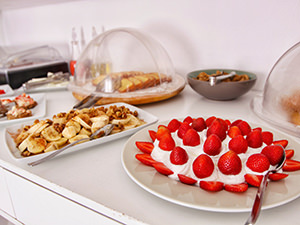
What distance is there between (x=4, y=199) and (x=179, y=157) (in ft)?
1.76

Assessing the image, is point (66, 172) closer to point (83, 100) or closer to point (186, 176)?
point (186, 176)

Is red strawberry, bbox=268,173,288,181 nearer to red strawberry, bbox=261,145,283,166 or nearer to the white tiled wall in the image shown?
red strawberry, bbox=261,145,283,166

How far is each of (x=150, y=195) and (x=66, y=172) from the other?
21 cm

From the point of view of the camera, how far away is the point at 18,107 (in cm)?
94

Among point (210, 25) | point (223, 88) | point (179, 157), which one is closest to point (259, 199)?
point (179, 157)

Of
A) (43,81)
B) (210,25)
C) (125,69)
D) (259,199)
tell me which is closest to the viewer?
(259,199)

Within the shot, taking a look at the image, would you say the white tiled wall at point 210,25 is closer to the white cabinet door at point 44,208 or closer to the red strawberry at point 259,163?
the red strawberry at point 259,163

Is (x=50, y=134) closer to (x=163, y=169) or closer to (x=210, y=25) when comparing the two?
(x=163, y=169)

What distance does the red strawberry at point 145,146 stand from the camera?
22.8 inches

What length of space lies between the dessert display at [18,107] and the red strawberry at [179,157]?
0.62 m

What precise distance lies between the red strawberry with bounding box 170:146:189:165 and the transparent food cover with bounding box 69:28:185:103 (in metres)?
0.51

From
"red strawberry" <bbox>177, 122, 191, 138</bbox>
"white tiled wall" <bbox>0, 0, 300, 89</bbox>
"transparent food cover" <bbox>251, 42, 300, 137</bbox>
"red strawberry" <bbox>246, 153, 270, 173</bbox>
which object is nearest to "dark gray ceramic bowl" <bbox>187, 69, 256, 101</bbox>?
"transparent food cover" <bbox>251, 42, 300, 137</bbox>

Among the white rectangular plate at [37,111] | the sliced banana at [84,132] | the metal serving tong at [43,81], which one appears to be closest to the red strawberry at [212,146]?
the sliced banana at [84,132]

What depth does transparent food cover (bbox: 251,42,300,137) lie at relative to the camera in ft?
2.49
